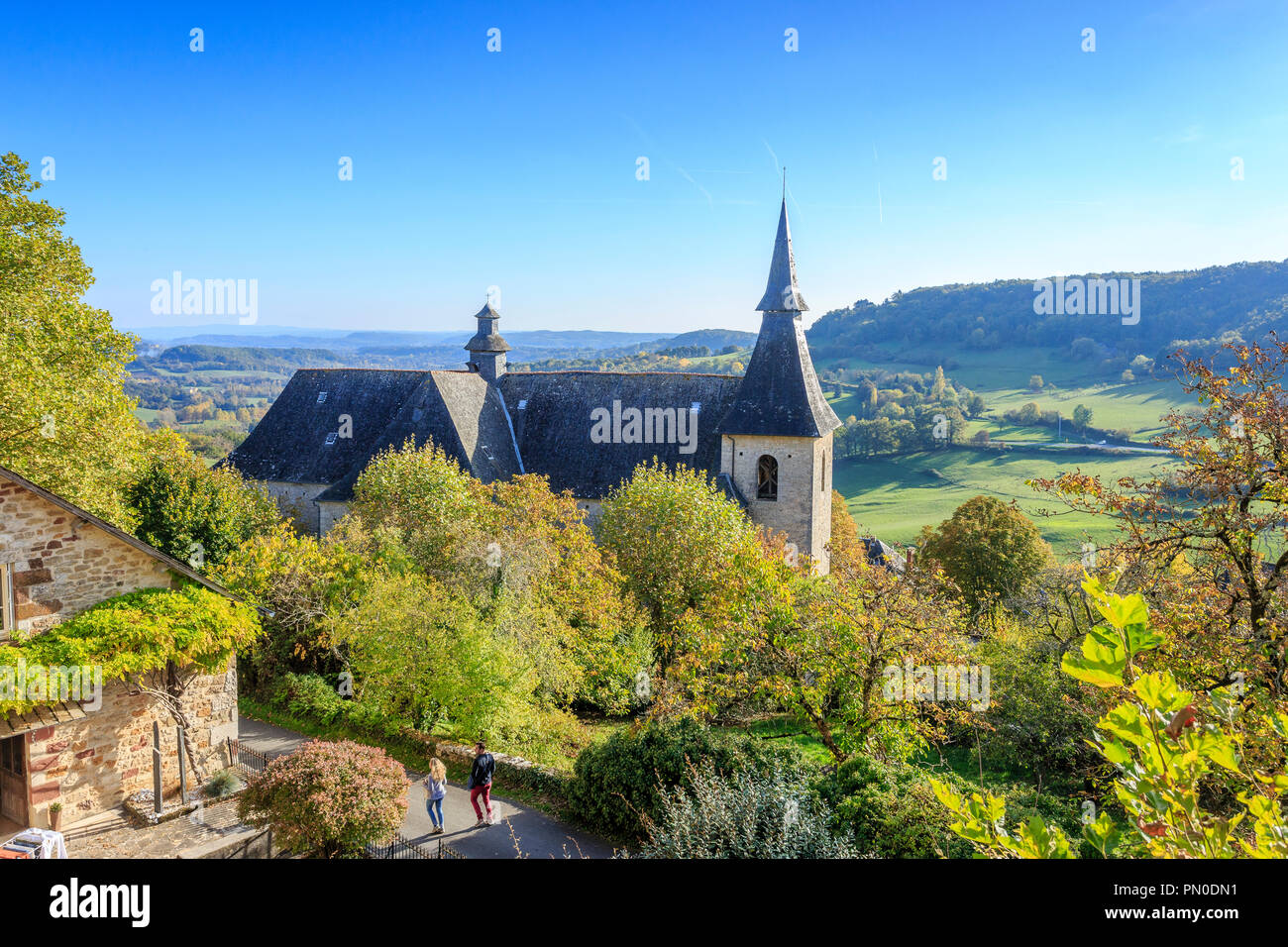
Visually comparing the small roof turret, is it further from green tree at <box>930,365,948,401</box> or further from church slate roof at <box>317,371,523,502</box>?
green tree at <box>930,365,948,401</box>

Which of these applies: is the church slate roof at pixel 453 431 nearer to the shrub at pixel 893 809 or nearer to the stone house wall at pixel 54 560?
the stone house wall at pixel 54 560

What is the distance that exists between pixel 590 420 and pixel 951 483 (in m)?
59.1

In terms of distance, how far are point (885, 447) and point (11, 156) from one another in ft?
271

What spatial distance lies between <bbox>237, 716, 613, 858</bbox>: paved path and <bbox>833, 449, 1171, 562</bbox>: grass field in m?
51.9

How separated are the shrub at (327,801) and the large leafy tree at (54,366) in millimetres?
10912

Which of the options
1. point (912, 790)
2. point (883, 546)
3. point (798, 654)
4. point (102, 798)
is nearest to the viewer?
point (912, 790)

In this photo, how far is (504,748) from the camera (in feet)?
55.9

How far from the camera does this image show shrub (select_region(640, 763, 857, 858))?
32.5 ft

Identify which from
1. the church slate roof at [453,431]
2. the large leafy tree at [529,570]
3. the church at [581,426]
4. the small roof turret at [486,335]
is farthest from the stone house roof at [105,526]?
the small roof turret at [486,335]

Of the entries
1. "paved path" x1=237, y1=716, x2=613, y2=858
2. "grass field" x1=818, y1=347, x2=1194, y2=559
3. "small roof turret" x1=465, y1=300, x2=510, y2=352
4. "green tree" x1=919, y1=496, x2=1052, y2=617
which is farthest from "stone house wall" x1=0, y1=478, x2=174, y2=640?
"grass field" x1=818, y1=347, x2=1194, y2=559

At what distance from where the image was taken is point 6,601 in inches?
475
